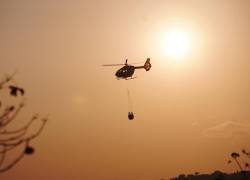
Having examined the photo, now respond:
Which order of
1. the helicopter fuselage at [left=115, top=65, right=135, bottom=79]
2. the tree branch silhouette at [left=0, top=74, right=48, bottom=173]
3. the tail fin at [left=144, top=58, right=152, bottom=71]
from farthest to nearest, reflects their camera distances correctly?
the tail fin at [left=144, top=58, right=152, bottom=71]
the helicopter fuselage at [left=115, top=65, right=135, bottom=79]
the tree branch silhouette at [left=0, top=74, right=48, bottom=173]

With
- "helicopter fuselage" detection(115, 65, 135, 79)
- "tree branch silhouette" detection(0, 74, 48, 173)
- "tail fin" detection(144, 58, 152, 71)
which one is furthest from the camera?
"tail fin" detection(144, 58, 152, 71)

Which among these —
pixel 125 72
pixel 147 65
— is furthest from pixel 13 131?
pixel 147 65

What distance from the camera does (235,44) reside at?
9.54 m

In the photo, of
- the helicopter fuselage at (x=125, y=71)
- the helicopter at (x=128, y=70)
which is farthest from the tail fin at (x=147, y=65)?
the helicopter fuselage at (x=125, y=71)

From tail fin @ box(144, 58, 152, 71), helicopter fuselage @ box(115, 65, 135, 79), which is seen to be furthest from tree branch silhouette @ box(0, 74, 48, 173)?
tail fin @ box(144, 58, 152, 71)

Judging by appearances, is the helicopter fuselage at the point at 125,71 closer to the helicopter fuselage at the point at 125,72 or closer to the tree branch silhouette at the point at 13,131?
the helicopter fuselage at the point at 125,72

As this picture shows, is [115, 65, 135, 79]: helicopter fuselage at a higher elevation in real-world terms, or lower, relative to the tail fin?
lower

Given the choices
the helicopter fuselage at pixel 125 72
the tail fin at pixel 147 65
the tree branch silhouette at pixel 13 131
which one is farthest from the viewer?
the tail fin at pixel 147 65

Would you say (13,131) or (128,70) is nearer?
(13,131)

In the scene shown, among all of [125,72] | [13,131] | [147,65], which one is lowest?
[13,131]

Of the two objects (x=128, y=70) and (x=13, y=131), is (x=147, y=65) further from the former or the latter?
(x=13, y=131)

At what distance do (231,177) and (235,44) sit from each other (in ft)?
9.13

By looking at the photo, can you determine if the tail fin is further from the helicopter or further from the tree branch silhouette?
the tree branch silhouette

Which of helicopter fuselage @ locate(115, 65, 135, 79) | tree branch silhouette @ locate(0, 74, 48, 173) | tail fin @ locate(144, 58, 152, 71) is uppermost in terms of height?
tail fin @ locate(144, 58, 152, 71)
